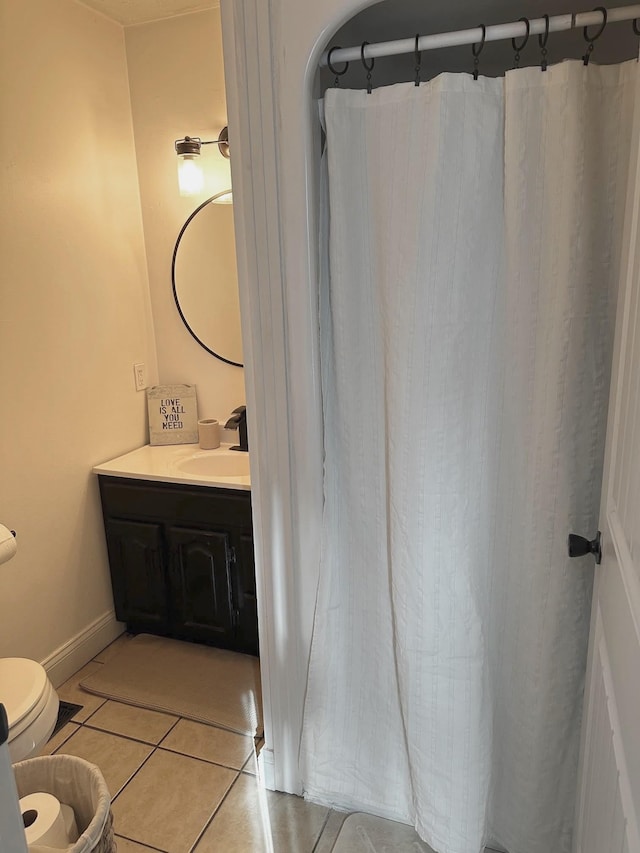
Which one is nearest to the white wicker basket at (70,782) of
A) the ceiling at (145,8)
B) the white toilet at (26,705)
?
the white toilet at (26,705)

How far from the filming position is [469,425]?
4.64 feet

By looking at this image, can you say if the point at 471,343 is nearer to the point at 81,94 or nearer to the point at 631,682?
the point at 631,682

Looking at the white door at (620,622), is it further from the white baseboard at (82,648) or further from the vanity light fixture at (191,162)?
the white baseboard at (82,648)

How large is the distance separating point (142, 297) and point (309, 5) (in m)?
1.56

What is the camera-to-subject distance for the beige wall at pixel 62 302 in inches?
81.4

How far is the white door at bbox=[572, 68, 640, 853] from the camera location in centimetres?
85

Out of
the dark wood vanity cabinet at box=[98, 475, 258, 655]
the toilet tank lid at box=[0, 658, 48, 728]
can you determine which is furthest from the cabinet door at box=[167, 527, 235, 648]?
the toilet tank lid at box=[0, 658, 48, 728]

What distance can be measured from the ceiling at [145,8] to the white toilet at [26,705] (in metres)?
2.21

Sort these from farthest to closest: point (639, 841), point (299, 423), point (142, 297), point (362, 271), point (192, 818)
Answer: point (142, 297) → point (192, 818) → point (299, 423) → point (362, 271) → point (639, 841)

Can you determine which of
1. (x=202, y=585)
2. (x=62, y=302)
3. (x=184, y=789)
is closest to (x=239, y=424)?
(x=202, y=585)

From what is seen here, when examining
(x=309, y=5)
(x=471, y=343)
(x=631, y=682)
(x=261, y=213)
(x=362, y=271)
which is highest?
(x=309, y=5)

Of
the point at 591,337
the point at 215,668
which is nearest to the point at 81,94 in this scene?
the point at 591,337

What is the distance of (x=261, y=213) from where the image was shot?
1.46m

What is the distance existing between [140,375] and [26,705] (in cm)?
142
